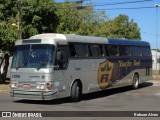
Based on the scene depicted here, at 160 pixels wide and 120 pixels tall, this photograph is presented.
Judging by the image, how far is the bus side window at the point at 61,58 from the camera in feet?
56.3

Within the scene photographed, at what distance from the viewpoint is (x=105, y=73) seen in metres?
21.3

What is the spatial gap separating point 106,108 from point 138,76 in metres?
10.2

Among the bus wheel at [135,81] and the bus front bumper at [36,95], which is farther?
the bus wheel at [135,81]

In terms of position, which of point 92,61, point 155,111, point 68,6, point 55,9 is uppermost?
point 68,6

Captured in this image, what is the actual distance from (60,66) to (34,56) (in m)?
1.14

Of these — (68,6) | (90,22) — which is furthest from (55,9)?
(90,22)

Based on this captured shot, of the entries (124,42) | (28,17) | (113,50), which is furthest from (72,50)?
(28,17)

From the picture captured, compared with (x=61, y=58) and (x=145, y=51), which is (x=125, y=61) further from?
(x=61, y=58)

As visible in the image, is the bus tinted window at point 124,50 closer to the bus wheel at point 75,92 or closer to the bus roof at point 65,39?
the bus roof at point 65,39

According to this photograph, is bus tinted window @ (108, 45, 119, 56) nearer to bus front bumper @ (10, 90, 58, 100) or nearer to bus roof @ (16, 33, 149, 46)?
bus roof @ (16, 33, 149, 46)

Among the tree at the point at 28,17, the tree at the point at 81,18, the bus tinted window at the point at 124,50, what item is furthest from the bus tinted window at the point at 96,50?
the tree at the point at 81,18

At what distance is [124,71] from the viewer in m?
23.6

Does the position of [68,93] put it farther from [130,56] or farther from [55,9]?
[55,9]

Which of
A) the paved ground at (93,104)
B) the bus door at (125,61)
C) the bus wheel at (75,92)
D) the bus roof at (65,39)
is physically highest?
the bus roof at (65,39)
